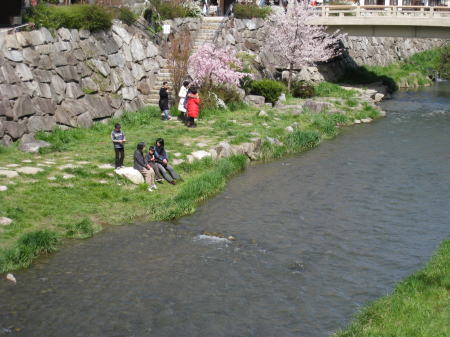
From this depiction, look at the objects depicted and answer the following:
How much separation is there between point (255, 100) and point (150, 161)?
1555 centimetres

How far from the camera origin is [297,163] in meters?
27.3

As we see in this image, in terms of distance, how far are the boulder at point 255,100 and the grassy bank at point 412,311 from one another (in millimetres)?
22439

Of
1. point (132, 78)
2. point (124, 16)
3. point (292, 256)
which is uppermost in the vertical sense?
point (124, 16)

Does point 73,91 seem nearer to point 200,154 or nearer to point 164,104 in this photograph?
point 164,104

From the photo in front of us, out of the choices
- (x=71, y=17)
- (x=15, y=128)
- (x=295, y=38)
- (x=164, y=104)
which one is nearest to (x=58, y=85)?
(x=15, y=128)

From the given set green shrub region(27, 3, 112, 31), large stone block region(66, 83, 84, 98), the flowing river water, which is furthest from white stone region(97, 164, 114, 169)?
green shrub region(27, 3, 112, 31)

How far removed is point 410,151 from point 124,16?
16.5m

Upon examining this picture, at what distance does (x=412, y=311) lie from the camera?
42.7ft

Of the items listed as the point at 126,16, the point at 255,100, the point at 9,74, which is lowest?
the point at 255,100

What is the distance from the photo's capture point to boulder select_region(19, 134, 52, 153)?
24278 mm

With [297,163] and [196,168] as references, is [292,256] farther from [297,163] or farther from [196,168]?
[297,163]

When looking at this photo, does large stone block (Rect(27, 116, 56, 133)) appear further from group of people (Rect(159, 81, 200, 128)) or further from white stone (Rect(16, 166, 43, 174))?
group of people (Rect(159, 81, 200, 128))

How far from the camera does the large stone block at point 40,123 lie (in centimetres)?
2592

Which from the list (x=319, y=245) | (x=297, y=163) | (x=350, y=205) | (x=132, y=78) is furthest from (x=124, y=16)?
(x=319, y=245)
